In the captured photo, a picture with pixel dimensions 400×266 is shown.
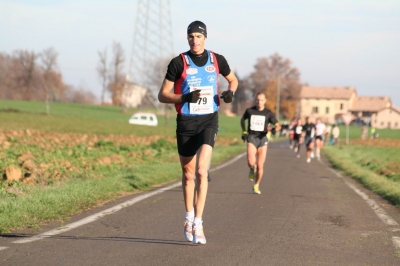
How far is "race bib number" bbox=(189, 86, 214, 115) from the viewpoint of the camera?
7.09 m

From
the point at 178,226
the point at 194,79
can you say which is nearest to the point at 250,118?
the point at 178,226

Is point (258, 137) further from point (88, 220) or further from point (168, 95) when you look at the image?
point (168, 95)

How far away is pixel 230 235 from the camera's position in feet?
24.9

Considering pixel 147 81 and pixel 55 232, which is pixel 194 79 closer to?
pixel 55 232

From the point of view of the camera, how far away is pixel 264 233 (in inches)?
307

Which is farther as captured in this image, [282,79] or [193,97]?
[282,79]

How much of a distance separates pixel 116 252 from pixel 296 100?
126 meters

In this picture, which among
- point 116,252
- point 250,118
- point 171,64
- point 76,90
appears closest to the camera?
point 116,252

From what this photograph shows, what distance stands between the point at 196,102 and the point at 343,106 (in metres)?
158

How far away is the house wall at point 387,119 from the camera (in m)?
155

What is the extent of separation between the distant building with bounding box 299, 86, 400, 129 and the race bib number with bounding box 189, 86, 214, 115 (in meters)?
150

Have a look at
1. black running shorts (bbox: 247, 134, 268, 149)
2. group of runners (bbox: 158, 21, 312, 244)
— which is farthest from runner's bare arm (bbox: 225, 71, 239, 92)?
black running shorts (bbox: 247, 134, 268, 149)

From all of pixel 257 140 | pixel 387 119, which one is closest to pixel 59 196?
pixel 257 140

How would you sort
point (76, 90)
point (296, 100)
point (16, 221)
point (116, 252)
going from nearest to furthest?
point (116, 252), point (16, 221), point (296, 100), point (76, 90)
